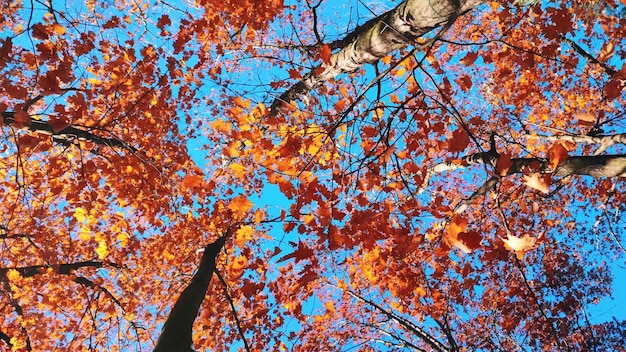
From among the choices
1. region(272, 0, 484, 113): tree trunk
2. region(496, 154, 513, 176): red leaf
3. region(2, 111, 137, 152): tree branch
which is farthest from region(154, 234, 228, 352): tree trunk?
region(496, 154, 513, 176): red leaf

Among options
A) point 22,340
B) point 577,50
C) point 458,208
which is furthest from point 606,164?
point 22,340

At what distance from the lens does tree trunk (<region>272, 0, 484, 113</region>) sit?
2.95 m

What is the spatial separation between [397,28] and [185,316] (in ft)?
12.2

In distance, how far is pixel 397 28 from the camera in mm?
3479

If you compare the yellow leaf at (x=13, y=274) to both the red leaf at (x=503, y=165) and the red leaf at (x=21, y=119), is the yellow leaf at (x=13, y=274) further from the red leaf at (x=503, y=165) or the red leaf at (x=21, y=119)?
the red leaf at (x=503, y=165)

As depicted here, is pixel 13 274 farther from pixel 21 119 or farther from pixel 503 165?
pixel 503 165

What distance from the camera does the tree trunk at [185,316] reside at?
12.6ft

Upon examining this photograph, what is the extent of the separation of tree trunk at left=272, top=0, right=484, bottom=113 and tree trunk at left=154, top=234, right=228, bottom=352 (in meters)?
2.62

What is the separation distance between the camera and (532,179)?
4.27 meters

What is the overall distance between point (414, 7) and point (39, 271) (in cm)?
796

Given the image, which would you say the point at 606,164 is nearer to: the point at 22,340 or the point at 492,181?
the point at 492,181

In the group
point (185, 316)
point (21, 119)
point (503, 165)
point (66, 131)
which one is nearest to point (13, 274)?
point (66, 131)

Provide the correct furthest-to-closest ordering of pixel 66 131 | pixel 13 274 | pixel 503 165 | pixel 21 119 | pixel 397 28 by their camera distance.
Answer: pixel 13 274, pixel 66 131, pixel 503 165, pixel 21 119, pixel 397 28

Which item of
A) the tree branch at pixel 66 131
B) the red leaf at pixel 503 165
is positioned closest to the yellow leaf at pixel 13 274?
the tree branch at pixel 66 131
